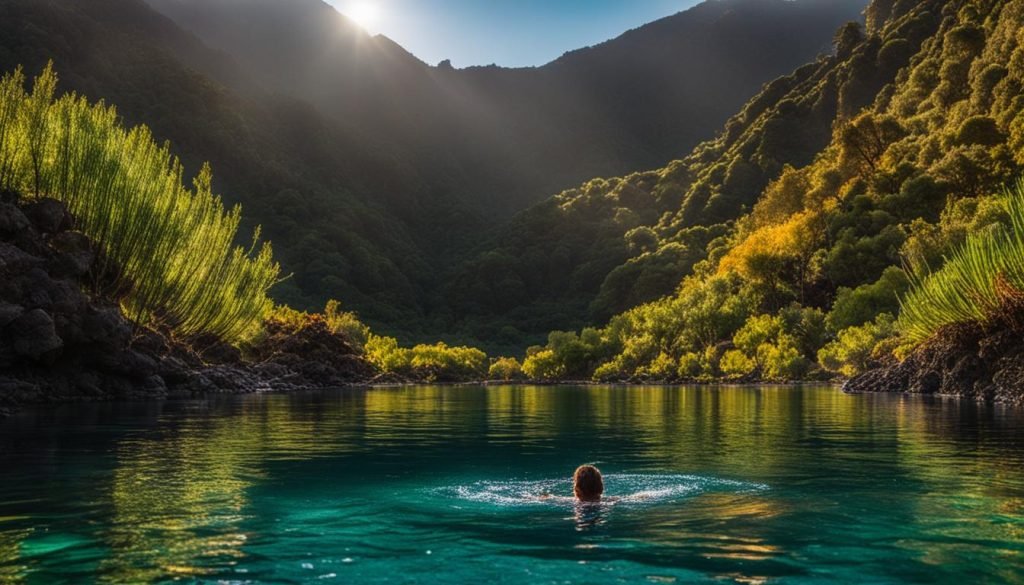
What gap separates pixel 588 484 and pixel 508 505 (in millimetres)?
1571

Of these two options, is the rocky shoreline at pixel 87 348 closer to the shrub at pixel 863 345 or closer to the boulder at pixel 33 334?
the boulder at pixel 33 334

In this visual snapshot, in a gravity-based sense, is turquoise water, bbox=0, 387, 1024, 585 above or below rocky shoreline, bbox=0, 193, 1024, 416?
below

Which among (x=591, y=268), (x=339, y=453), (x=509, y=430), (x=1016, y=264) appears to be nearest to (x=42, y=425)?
(x=339, y=453)

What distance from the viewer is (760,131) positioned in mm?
174125

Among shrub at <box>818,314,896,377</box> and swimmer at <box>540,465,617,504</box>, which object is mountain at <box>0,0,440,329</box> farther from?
swimmer at <box>540,465,617,504</box>

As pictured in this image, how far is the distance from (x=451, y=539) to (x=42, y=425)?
24827 millimetres

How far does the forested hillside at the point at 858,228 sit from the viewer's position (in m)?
77.4

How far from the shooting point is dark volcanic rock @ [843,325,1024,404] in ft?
149

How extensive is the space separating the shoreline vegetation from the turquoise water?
18.7m

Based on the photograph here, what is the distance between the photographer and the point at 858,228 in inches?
4190

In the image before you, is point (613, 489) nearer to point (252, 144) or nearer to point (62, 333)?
point (62, 333)

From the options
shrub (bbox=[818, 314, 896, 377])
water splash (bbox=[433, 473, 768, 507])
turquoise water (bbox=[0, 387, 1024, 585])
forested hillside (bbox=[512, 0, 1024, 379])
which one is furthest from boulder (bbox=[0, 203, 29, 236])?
shrub (bbox=[818, 314, 896, 377])

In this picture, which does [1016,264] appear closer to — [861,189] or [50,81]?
[50,81]

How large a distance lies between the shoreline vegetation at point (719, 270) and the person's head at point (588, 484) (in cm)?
3602
